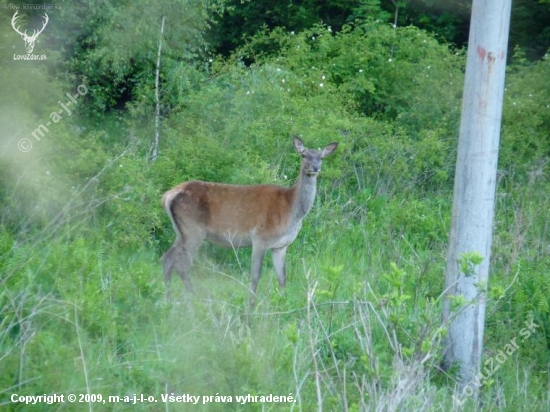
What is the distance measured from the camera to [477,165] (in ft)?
25.9

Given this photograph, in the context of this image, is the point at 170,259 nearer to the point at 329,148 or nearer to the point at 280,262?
the point at 280,262

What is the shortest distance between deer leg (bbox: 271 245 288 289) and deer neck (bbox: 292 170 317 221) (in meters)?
0.41

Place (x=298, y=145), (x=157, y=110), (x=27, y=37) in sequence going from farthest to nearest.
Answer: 1. (x=157, y=110)
2. (x=27, y=37)
3. (x=298, y=145)

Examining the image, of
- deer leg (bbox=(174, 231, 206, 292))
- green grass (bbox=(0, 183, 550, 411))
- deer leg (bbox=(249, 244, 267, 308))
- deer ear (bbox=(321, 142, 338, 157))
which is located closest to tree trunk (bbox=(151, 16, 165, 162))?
deer leg (bbox=(174, 231, 206, 292))

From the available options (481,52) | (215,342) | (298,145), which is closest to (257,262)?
(298,145)

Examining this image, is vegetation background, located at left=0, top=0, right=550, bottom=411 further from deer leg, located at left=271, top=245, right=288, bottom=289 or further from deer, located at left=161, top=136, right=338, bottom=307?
deer, located at left=161, top=136, right=338, bottom=307

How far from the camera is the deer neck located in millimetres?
10773

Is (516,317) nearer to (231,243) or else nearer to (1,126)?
(231,243)

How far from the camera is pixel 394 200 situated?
42.1ft

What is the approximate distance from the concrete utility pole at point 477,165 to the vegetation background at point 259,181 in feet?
0.83

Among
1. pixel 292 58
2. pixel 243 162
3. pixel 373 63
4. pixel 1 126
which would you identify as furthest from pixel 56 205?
pixel 373 63

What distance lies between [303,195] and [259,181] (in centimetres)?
110

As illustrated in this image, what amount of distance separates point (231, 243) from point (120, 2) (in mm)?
5435

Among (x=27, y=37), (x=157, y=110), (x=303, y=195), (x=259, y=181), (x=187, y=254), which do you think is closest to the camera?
(x=187, y=254)
